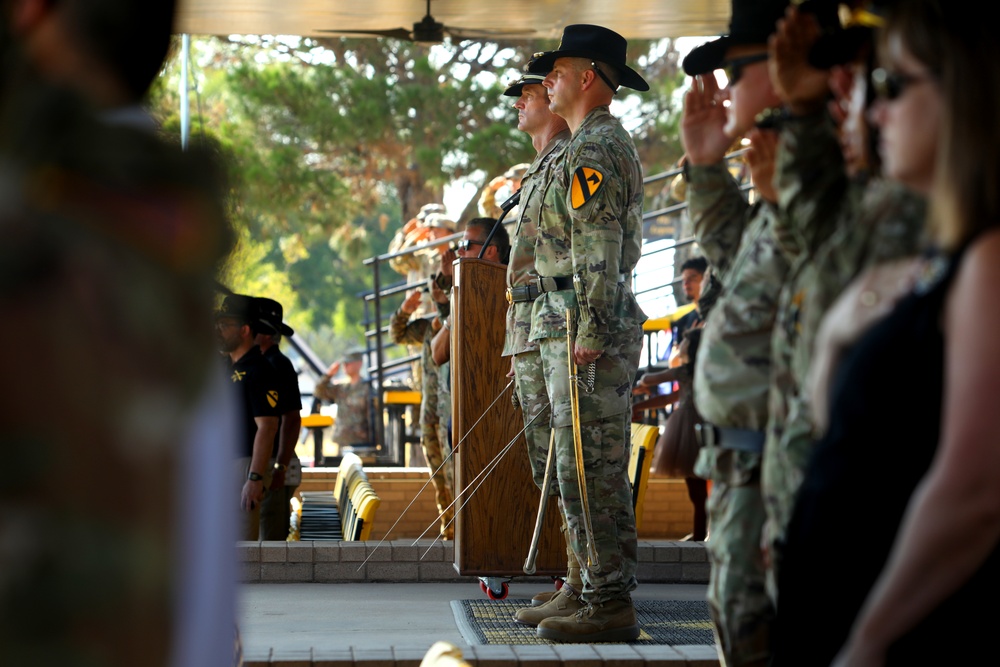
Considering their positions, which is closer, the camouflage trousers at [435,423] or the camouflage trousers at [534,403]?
the camouflage trousers at [534,403]

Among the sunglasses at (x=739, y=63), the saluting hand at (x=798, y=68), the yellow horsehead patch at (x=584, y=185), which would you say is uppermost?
the yellow horsehead patch at (x=584, y=185)

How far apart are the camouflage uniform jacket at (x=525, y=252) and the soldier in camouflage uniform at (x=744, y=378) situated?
9.06ft

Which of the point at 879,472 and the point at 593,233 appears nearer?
the point at 879,472

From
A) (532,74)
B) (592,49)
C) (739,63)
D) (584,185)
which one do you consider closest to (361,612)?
(584,185)

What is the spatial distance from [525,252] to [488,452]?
3.77ft

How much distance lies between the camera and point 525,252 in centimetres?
560

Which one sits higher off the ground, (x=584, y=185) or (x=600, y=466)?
(x=584, y=185)

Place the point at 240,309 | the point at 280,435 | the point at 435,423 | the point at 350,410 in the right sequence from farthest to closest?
1. the point at 350,410
2. the point at 435,423
3. the point at 280,435
4. the point at 240,309

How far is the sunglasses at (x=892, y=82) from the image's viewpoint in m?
1.79

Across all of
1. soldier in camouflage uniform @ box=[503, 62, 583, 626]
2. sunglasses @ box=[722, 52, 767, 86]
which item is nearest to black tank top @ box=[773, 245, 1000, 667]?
sunglasses @ box=[722, 52, 767, 86]

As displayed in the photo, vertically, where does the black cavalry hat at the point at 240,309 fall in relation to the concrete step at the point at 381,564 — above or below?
above

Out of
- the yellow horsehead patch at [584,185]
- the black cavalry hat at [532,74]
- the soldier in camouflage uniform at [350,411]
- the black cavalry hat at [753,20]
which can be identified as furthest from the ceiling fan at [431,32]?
the soldier in camouflage uniform at [350,411]

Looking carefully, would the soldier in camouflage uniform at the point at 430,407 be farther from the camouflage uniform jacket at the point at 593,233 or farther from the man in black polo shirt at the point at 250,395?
the camouflage uniform jacket at the point at 593,233

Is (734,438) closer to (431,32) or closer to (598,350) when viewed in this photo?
(598,350)
